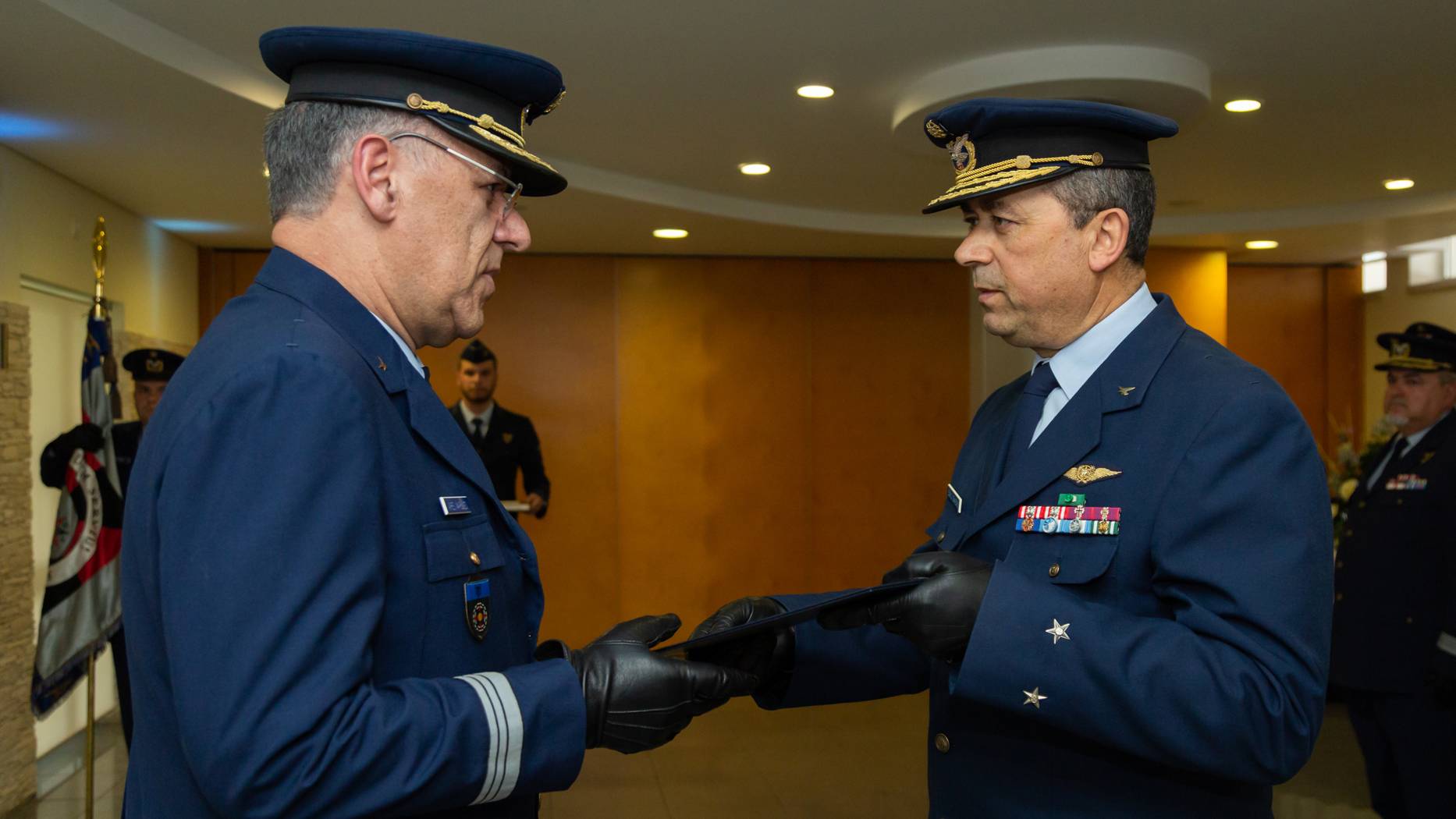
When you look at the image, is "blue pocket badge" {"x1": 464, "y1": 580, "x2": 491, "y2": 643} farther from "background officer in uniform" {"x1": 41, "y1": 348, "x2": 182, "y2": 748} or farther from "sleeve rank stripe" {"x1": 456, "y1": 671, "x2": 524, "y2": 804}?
"background officer in uniform" {"x1": 41, "y1": 348, "x2": 182, "y2": 748}

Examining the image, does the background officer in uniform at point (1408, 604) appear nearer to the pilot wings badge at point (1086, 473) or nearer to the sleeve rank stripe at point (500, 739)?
the pilot wings badge at point (1086, 473)

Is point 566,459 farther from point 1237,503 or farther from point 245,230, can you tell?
point 1237,503

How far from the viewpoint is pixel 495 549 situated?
1.29 meters

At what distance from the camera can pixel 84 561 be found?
407cm

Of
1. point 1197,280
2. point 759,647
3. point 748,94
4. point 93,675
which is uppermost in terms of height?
point 748,94

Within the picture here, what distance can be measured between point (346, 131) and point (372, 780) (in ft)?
2.27

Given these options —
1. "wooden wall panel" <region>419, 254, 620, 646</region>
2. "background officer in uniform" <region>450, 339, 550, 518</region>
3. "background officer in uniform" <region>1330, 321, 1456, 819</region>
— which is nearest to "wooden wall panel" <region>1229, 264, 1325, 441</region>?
"background officer in uniform" <region>1330, 321, 1456, 819</region>

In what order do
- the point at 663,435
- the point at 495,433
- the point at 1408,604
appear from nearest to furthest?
the point at 1408,604
the point at 495,433
the point at 663,435

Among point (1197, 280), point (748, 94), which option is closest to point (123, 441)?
point (748, 94)

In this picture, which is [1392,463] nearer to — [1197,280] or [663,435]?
[1197,280]

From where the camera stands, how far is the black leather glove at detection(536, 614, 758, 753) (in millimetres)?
1235

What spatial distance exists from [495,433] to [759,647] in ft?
15.8

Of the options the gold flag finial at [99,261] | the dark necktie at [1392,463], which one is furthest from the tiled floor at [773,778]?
the gold flag finial at [99,261]

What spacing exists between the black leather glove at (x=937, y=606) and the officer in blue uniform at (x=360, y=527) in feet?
0.68
